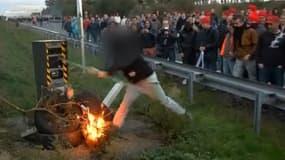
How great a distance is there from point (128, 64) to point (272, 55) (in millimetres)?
4294

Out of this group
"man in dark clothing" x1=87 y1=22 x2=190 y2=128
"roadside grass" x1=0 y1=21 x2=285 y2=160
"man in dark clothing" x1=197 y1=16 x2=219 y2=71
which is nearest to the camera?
"roadside grass" x1=0 y1=21 x2=285 y2=160

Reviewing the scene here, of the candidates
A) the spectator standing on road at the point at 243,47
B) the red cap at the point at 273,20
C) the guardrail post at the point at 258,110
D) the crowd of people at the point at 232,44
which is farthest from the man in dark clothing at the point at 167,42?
the guardrail post at the point at 258,110

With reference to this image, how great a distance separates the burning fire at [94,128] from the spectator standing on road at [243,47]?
17.3ft

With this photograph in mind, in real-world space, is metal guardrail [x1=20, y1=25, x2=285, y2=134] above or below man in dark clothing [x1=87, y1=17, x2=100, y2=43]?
above

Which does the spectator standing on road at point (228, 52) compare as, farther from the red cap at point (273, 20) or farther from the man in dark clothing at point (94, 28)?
the man in dark clothing at point (94, 28)

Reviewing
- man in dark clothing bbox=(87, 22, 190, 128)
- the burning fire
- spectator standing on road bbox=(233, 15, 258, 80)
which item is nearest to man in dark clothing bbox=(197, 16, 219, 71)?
spectator standing on road bbox=(233, 15, 258, 80)

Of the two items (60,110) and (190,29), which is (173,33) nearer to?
(190,29)

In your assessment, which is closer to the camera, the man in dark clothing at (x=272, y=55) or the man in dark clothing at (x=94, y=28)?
the man in dark clothing at (x=272, y=55)

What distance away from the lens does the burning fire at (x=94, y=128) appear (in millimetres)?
7309

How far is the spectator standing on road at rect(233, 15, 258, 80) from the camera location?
12055mm

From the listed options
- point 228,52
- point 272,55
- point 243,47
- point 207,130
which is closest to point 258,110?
point 207,130

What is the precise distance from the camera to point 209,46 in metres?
14.6

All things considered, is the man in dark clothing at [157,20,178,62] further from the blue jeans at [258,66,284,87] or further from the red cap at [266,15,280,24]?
the blue jeans at [258,66,284,87]

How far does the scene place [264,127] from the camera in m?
9.20
